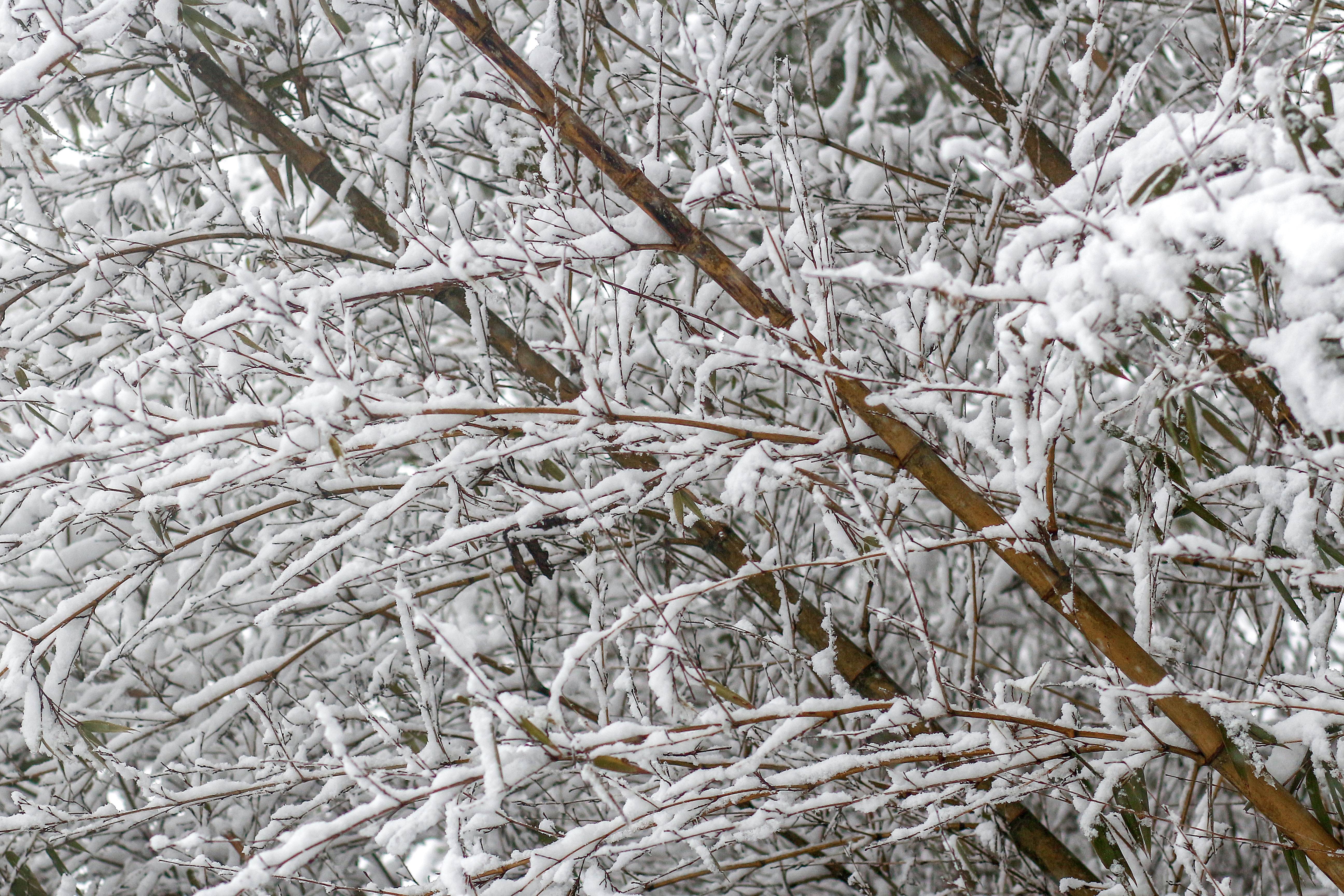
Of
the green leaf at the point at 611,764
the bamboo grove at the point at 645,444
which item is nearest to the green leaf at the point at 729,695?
the bamboo grove at the point at 645,444

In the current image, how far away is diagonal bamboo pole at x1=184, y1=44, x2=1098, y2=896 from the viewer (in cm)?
224

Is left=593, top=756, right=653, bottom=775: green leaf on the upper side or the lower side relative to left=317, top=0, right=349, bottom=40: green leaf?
lower

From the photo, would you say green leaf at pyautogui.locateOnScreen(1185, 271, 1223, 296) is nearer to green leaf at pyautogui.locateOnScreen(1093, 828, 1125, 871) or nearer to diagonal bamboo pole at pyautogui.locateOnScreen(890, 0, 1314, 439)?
diagonal bamboo pole at pyautogui.locateOnScreen(890, 0, 1314, 439)

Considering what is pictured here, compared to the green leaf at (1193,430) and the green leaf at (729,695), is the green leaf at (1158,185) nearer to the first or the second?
the green leaf at (1193,430)

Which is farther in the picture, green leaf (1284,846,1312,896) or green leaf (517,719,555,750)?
green leaf (1284,846,1312,896)

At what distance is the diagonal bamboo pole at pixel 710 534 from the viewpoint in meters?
2.24

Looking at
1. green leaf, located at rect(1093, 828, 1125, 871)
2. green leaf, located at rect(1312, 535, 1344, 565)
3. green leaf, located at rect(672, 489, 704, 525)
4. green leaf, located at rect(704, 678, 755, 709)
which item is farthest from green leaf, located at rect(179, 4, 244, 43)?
green leaf, located at rect(1093, 828, 1125, 871)

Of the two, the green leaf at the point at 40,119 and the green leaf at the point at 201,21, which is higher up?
the green leaf at the point at 201,21

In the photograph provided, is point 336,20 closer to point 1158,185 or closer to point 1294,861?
point 1158,185

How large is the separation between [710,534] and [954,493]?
2.94 ft

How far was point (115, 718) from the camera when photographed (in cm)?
255

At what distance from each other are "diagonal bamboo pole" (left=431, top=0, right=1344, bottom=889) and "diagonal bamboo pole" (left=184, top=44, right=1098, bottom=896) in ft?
1.93

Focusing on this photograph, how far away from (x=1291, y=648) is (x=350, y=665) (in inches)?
167

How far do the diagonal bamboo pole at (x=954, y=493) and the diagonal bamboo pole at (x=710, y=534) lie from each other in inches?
23.2
